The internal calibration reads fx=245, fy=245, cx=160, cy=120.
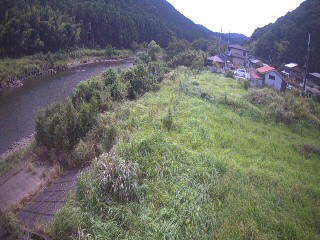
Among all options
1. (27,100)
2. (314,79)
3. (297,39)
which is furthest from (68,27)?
(314,79)

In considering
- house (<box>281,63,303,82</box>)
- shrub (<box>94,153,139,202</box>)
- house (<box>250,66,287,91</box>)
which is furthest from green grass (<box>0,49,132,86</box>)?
house (<box>281,63,303,82</box>)

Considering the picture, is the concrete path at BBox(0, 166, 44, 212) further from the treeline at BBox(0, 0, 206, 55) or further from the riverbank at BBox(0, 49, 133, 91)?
the treeline at BBox(0, 0, 206, 55)

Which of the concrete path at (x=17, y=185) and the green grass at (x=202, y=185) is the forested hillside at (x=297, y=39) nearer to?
the green grass at (x=202, y=185)

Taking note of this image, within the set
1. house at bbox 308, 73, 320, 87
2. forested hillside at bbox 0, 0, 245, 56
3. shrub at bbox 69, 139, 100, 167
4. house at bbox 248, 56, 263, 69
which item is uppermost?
forested hillside at bbox 0, 0, 245, 56

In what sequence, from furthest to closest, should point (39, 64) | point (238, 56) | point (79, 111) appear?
point (238, 56) → point (39, 64) → point (79, 111)

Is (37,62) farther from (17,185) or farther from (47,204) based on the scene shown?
(47,204)

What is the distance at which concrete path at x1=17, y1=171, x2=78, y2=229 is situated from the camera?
7336 millimetres

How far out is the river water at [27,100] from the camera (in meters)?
14.9

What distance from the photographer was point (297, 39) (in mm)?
38875

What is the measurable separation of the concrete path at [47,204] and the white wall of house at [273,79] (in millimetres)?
22560

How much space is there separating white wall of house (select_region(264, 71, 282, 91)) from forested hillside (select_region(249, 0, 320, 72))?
14239 millimetres

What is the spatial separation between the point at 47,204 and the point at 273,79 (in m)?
24.4

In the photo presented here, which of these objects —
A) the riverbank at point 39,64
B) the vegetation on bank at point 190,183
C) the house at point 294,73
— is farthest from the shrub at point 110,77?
the house at point 294,73

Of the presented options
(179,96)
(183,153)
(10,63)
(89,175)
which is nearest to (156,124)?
(183,153)
